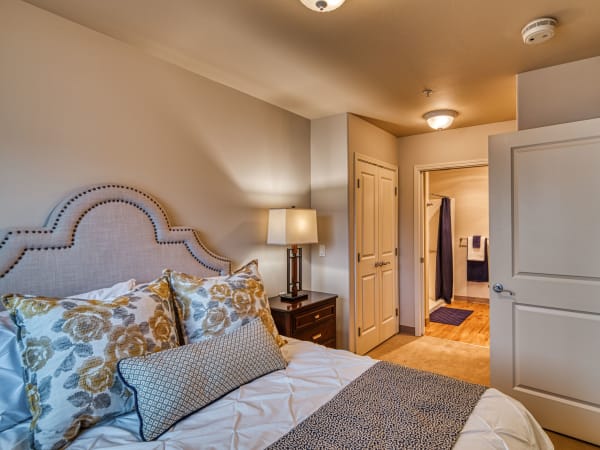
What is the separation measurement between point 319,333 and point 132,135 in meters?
2.00

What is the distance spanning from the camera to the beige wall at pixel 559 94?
90.0 inches

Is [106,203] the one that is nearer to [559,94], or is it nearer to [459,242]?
[559,94]

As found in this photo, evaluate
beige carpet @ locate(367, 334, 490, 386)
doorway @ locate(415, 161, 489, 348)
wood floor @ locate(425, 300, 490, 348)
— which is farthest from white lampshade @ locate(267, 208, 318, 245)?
doorway @ locate(415, 161, 489, 348)

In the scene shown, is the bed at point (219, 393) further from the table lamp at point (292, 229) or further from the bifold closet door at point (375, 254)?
the bifold closet door at point (375, 254)

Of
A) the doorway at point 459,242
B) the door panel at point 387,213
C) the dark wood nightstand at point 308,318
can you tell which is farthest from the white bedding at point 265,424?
the doorway at point 459,242

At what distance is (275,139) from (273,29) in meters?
1.24

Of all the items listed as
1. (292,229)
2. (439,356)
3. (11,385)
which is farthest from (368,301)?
(11,385)

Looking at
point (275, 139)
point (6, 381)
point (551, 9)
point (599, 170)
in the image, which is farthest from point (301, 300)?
point (551, 9)

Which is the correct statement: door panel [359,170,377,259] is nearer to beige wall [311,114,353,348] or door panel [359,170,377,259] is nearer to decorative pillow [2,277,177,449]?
beige wall [311,114,353,348]

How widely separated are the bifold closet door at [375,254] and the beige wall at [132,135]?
865 millimetres

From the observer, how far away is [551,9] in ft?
5.77

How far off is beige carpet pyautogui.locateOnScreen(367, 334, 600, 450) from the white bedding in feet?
6.47

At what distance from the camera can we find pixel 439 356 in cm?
357

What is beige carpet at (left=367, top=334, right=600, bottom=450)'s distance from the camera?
3.19 meters
